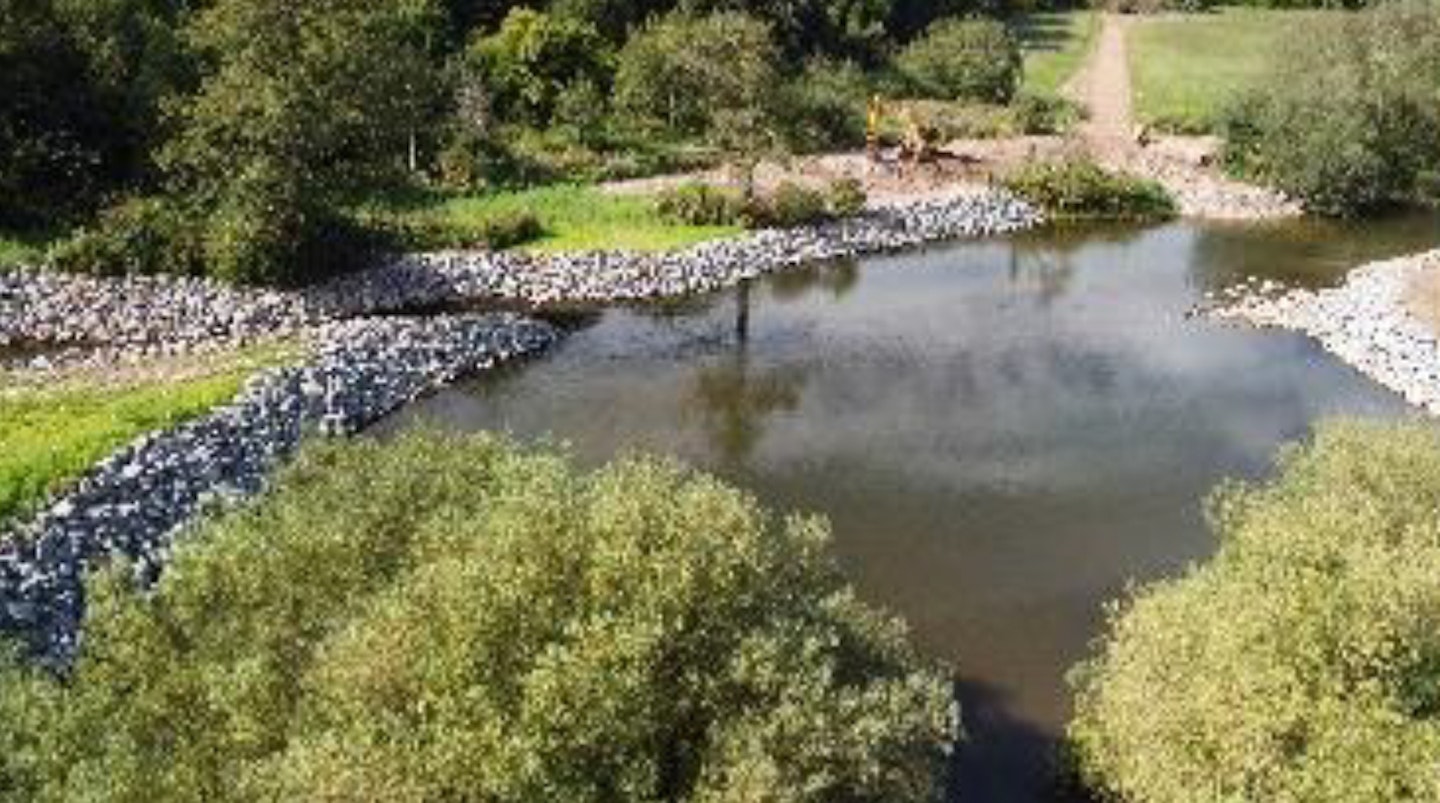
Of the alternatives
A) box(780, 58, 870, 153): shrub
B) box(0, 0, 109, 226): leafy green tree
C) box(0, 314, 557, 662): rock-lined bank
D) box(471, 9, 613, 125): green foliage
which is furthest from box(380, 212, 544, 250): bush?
box(780, 58, 870, 153): shrub

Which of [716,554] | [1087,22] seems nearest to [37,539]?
[716,554]

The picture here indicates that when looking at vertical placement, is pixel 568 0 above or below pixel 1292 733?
above

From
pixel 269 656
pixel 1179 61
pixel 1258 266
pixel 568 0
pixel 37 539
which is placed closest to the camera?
pixel 269 656

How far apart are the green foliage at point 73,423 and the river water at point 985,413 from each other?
765 cm

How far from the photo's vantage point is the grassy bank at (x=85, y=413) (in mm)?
46969

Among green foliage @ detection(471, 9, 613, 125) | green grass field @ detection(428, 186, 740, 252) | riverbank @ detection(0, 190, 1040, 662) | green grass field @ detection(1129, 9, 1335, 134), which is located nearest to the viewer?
riverbank @ detection(0, 190, 1040, 662)

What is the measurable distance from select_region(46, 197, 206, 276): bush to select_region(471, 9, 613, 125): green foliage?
26.7m

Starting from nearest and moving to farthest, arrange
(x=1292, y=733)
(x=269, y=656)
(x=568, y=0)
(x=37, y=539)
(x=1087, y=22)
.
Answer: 1. (x=269, y=656)
2. (x=1292, y=733)
3. (x=37, y=539)
4. (x=568, y=0)
5. (x=1087, y=22)

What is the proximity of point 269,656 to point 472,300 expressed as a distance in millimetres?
43456

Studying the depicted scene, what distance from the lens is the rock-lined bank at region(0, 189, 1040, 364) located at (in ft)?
217

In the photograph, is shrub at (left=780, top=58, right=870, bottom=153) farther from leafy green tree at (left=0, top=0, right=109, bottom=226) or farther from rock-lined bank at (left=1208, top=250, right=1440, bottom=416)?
leafy green tree at (left=0, top=0, right=109, bottom=226)

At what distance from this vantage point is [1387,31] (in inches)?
3856

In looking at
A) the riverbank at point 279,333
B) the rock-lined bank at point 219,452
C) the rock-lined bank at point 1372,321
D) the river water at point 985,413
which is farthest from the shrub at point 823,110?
the rock-lined bank at point 219,452

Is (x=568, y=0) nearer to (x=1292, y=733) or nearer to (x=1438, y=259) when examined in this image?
(x=1438, y=259)
